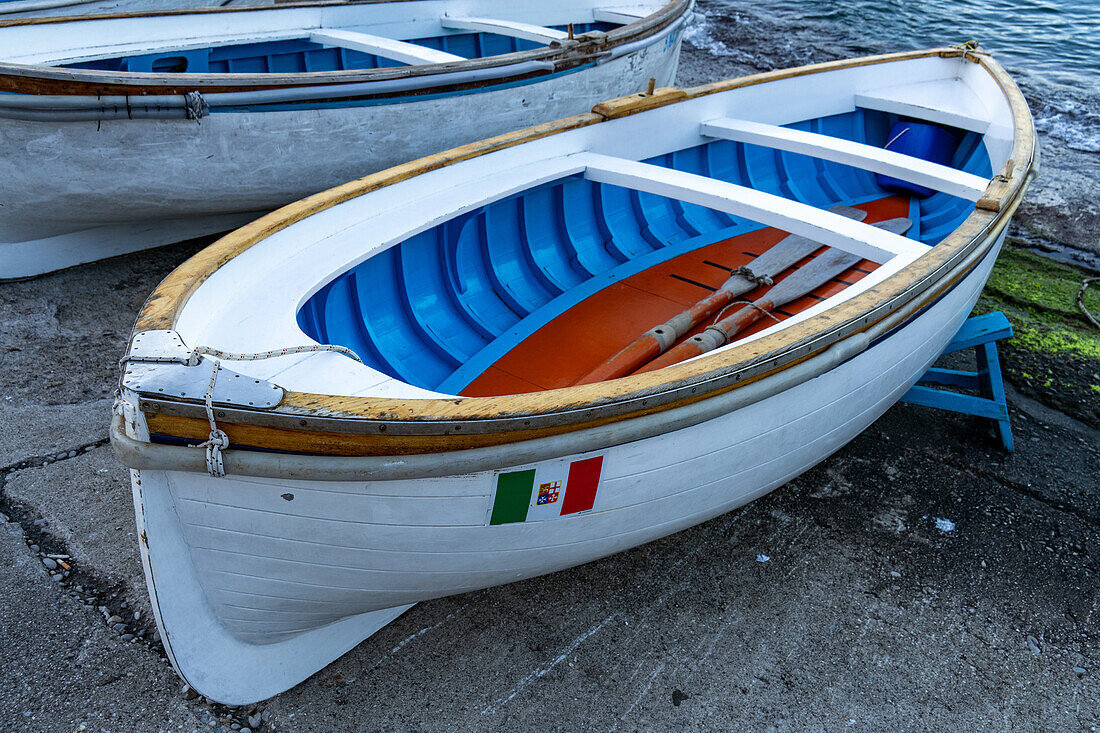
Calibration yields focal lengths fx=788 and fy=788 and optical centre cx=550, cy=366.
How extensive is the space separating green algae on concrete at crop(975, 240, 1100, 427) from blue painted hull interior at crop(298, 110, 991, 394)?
81cm

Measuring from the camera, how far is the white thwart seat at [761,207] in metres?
3.11

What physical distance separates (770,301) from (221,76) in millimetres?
3007

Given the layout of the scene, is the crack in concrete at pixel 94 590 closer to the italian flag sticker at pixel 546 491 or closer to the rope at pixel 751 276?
the italian flag sticker at pixel 546 491

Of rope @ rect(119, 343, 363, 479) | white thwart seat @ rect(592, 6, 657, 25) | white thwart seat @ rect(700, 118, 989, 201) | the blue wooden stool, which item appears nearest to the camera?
rope @ rect(119, 343, 363, 479)

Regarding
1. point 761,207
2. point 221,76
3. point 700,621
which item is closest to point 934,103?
point 761,207

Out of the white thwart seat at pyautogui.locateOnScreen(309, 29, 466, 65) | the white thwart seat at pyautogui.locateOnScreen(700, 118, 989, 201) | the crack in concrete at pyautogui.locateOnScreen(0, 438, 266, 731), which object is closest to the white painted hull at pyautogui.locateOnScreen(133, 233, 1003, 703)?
the crack in concrete at pyautogui.locateOnScreen(0, 438, 266, 731)

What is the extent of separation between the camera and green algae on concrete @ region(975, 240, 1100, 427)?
422 centimetres

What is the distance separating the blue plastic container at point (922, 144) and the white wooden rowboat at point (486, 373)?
88cm

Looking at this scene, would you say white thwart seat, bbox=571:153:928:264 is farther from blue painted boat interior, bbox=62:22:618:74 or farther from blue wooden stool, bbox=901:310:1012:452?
blue painted boat interior, bbox=62:22:618:74

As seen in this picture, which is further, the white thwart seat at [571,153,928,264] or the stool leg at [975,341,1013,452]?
the stool leg at [975,341,1013,452]

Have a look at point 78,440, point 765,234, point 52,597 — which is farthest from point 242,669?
point 765,234

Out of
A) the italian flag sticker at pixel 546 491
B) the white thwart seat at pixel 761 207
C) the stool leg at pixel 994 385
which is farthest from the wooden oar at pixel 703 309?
the stool leg at pixel 994 385

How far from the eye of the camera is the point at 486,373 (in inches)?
→ 121

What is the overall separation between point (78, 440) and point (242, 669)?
5.58ft
